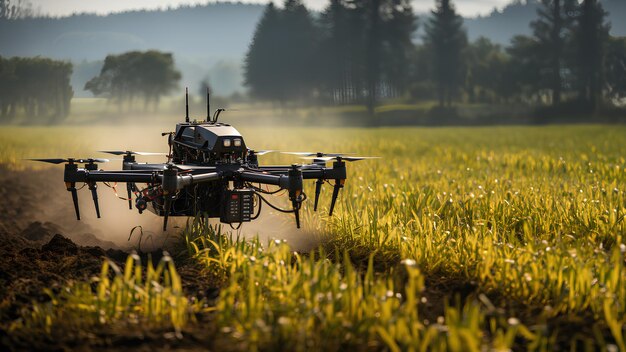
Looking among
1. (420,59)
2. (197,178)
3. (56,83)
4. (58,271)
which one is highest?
(420,59)

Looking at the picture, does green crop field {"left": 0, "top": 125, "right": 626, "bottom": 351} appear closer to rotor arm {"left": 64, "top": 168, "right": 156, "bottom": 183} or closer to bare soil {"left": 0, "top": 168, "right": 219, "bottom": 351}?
bare soil {"left": 0, "top": 168, "right": 219, "bottom": 351}

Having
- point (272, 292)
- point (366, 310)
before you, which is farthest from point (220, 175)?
point (366, 310)

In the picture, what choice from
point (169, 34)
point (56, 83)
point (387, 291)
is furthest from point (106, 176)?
point (169, 34)

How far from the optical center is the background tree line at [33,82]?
3688 cm

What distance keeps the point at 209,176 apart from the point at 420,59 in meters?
78.5

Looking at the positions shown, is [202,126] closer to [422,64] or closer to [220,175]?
[220,175]

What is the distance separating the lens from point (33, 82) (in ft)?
123

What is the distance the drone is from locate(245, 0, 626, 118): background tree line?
2031 inches

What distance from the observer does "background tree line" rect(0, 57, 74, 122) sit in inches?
1452

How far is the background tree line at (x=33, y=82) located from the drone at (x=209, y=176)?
85.8 feet

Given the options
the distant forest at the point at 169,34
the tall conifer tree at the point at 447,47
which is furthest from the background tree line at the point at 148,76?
the tall conifer tree at the point at 447,47

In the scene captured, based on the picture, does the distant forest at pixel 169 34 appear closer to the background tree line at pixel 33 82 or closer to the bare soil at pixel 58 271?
the background tree line at pixel 33 82

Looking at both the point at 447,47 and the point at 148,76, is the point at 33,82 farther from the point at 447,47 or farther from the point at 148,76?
the point at 447,47

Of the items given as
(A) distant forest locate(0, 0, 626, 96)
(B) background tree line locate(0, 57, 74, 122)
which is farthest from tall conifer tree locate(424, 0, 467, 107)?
(B) background tree line locate(0, 57, 74, 122)
